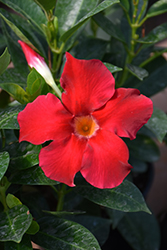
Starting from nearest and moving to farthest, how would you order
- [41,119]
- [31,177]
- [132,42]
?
[41,119], [31,177], [132,42]

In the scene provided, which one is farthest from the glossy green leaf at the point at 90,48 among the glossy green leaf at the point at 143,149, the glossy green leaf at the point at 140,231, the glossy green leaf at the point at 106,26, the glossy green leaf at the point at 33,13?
the glossy green leaf at the point at 140,231

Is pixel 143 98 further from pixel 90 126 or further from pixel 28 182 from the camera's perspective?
pixel 28 182

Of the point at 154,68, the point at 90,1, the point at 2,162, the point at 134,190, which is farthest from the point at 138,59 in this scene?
the point at 2,162

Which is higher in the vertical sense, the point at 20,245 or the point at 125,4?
the point at 125,4

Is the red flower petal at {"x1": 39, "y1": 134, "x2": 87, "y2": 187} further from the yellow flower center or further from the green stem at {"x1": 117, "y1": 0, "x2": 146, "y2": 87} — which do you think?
the green stem at {"x1": 117, "y1": 0, "x2": 146, "y2": 87}

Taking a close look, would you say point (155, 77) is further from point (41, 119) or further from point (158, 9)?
point (41, 119)

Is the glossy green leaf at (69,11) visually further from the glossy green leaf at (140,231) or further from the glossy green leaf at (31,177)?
the glossy green leaf at (140,231)

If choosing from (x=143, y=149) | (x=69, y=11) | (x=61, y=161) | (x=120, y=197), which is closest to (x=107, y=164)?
(x=61, y=161)

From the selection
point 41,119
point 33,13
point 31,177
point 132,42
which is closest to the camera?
point 41,119

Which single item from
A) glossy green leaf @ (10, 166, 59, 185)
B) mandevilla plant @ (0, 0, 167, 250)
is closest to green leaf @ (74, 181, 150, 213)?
mandevilla plant @ (0, 0, 167, 250)
